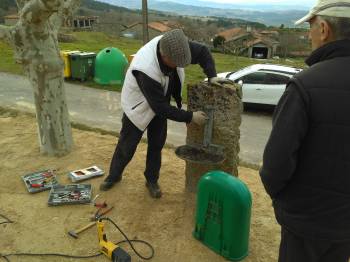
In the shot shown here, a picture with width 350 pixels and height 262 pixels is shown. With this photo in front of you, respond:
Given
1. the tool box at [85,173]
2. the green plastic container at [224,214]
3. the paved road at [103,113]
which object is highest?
the green plastic container at [224,214]

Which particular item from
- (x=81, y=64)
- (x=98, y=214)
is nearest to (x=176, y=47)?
(x=98, y=214)

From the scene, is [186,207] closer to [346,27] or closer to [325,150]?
[325,150]

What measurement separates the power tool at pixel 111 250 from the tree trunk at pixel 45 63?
2477 mm

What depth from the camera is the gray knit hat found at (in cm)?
326

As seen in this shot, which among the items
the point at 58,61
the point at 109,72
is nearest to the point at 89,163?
the point at 58,61

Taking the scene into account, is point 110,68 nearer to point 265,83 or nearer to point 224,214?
point 265,83

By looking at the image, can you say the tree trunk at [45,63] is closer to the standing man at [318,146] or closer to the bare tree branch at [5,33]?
the bare tree branch at [5,33]

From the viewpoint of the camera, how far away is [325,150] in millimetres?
1805

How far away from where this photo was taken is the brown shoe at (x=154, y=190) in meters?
4.41

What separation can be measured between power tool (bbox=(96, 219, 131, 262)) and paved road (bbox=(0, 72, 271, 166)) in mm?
3810

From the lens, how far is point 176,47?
3254 millimetres

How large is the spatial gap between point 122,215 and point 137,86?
148 cm

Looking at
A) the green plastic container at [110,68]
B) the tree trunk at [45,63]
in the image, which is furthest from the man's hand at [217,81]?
the green plastic container at [110,68]

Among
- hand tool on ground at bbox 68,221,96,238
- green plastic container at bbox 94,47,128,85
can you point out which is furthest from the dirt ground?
green plastic container at bbox 94,47,128,85
